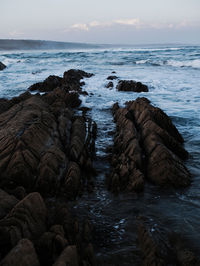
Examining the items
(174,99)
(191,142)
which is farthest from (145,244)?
(174,99)

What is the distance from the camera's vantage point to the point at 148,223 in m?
4.12

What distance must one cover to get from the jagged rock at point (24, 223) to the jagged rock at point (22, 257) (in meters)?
0.35

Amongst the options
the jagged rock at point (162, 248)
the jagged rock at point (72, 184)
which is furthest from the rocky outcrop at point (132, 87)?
the jagged rock at point (162, 248)

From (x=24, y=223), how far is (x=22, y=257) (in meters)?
0.77

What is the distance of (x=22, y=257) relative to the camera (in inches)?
100

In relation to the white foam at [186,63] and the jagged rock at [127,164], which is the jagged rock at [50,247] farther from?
the white foam at [186,63]

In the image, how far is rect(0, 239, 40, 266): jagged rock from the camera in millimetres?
2490

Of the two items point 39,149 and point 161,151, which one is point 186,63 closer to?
point 161,151

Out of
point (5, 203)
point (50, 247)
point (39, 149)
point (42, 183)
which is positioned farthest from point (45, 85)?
point (50, 247)

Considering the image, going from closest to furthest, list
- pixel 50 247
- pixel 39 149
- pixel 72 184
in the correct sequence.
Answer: pixel 50 247, pixel 72 184, pixel 39 149

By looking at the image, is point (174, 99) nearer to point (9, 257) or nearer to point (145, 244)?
point (145, 244)

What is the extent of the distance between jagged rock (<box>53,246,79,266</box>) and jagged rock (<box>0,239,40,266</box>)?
280 millimetres

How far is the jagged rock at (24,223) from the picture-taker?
2.93 m

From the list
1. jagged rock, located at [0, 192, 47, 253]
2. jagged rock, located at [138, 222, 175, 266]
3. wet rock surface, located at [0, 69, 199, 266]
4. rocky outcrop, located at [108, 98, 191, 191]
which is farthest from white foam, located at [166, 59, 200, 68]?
jagged rock, located at [0, 192, 47, 253]
